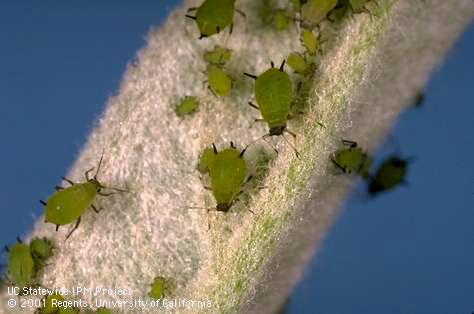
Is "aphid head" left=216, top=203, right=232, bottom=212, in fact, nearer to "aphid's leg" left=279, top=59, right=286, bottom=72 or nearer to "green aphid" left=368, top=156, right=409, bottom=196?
"aphid's leg" left=279, top=59, right=286, bottom=72

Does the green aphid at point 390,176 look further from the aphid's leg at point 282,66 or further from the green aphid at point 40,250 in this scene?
the green aphid at point 40,250

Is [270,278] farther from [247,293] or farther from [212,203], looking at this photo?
[212,203]

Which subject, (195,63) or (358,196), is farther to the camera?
(358,196)

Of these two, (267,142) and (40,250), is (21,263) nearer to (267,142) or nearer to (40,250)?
(40,250)

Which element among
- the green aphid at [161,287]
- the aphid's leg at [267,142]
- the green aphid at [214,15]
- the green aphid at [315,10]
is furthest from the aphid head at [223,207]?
the green aphid at [315,10]

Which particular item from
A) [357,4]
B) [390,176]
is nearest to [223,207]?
[390,176]

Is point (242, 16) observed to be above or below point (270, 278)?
above

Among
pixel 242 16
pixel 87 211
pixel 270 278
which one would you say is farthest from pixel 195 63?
pixel 270 278
